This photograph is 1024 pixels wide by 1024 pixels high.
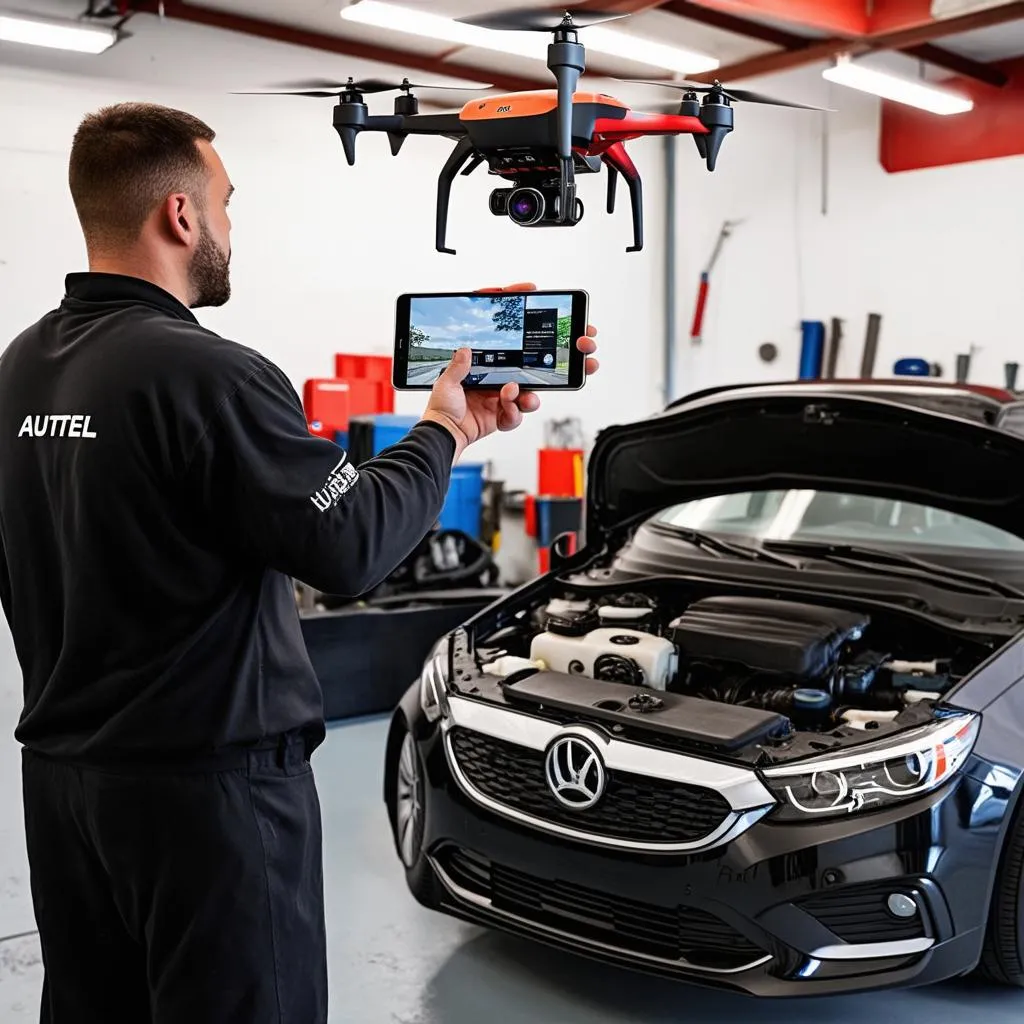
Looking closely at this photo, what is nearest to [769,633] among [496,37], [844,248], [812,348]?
[496,37]

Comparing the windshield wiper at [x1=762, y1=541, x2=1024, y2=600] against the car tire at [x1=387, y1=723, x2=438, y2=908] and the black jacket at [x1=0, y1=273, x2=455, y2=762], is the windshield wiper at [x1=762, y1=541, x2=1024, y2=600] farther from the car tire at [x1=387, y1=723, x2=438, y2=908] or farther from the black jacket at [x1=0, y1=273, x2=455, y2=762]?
the black jacket at [x1=0, y1=273, x2=455, y2=762]

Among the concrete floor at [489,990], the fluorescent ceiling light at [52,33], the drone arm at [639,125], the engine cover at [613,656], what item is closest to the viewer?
the drone arm at [639,125]

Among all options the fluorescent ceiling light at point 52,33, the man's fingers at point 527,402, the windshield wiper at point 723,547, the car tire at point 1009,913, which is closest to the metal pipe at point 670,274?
the fluorescent ceiling light at point 52,33

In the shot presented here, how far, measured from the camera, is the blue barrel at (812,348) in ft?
26.9

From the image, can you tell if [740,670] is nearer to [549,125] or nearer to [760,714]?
[760,714]

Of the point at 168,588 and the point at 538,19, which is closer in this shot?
the point at 168,588

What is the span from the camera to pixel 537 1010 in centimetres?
266

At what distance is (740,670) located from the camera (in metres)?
2.91

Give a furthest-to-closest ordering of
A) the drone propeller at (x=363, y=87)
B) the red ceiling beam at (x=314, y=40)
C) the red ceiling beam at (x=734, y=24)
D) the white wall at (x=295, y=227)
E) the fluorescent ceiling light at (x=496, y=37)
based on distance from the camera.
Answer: the red ceiling beam at (x=734, y=24) → the red ceiling beam at (x=314, y=40) → the white wall at (x=295, y=227) → the fluorescent ceiling light at (x=496, y=37) → the drone propeller at (x=363, y=87)

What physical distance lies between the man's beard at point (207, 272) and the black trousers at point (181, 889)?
1.98 feet

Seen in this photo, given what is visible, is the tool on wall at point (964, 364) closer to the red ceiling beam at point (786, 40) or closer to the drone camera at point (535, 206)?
the red ceiling beam at point (786, 40)

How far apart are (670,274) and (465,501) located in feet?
9.45

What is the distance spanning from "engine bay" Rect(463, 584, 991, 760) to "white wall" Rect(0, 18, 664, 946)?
280 centimetres

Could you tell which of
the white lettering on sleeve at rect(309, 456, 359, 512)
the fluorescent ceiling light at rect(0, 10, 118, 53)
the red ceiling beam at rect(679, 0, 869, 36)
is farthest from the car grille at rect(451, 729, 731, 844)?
the red ceiling beam at rect(679, 0, 869, 36)
